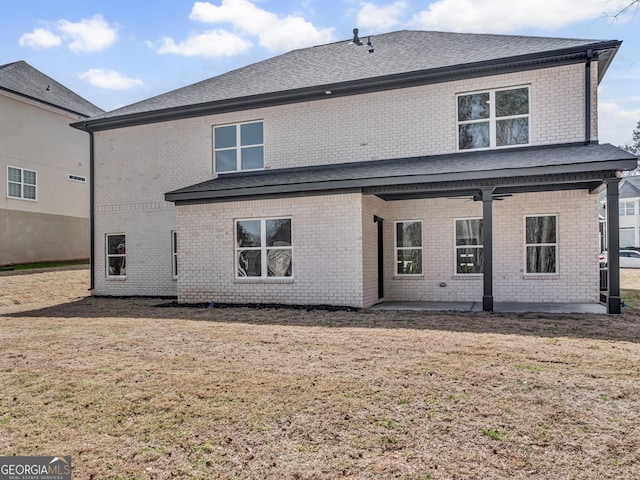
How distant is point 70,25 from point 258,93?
6.35 m

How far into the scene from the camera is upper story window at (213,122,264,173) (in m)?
14.2

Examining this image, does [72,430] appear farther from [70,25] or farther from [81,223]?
[81,223]

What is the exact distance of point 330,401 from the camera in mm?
4586

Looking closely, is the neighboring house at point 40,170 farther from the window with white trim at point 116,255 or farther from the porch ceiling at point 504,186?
the porch ceiling at point 504,186

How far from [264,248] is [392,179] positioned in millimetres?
3824

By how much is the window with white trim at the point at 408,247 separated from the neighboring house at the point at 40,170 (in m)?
17.4

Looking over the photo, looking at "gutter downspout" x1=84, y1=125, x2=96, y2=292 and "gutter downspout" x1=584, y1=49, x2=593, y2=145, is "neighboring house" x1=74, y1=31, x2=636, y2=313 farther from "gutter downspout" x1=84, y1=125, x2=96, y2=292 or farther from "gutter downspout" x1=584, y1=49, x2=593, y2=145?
"gutter downspout" x1=84, y1=125, x2=96, y2=292

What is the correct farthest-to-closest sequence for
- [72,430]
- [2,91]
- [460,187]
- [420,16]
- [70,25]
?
[2,91], [420,16], [70,25], [460,187], [72,430]

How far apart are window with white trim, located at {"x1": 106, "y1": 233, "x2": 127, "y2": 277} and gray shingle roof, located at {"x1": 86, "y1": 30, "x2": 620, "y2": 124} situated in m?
3.94

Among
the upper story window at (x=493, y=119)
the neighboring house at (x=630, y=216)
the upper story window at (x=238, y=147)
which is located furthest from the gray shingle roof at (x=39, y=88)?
the neighboring house at (x=630, y=216)

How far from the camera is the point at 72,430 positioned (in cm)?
399

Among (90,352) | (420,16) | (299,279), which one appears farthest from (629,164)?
(420,16)

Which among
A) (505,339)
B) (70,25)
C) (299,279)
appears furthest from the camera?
(70,25)

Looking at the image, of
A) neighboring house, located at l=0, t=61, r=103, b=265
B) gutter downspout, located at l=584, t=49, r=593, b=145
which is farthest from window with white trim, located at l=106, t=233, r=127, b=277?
gutter downspout, located at l=584, t=49, r=593, b=145
